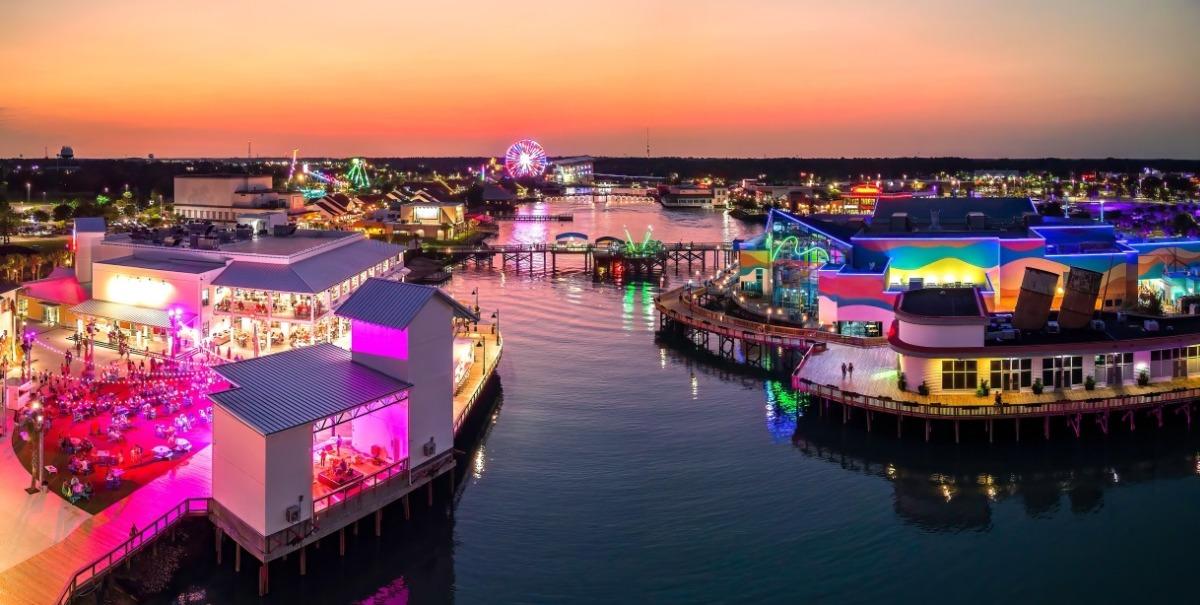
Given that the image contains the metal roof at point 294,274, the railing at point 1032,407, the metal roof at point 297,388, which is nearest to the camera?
the metal roof at point 297,388

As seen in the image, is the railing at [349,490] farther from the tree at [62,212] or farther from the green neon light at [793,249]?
the tree at [62,212]

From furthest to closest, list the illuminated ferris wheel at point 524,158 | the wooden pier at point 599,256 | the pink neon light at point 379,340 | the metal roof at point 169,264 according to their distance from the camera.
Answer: the illuminated ferris wheel at point 524,158 → the wooden pier at point 599,256 → the metal roof at point 169,264 → the pink neon light at point 379,340

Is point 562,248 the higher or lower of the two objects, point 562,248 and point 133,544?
the higher

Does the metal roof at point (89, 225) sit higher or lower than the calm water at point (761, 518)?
higher

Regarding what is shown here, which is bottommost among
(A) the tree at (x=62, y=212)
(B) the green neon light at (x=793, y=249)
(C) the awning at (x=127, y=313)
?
(C) the awning at (x=127, y=313)

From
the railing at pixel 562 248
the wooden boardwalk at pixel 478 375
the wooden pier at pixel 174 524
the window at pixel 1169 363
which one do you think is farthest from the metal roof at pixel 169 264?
the railing at pixel 562 248

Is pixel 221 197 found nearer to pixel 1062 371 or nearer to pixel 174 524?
pixel 174 524

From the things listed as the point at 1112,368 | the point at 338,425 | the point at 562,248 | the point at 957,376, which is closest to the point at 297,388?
the point at 338,425
